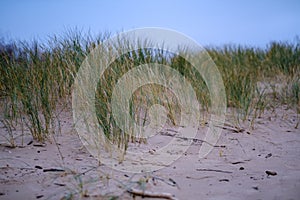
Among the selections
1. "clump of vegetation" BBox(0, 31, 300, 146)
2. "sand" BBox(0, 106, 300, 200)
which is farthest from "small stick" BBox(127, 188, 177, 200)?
"clump of vegetation" BBox(0, 31, 300, 146)

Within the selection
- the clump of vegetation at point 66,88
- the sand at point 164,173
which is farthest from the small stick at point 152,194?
the clump of vegetation at point 66,88

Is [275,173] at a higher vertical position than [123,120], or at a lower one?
lower

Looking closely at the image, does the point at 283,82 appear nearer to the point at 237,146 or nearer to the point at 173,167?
the point at 237,146

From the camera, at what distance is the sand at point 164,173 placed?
2160 millimetres

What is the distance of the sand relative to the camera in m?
2.16

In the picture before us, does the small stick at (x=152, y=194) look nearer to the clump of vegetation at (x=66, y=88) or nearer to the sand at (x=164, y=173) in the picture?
the sand at (x=164, y=173)

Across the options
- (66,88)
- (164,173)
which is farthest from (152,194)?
(66,88)

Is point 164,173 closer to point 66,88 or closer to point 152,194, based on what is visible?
point 152,194

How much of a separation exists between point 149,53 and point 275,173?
278 centimetres

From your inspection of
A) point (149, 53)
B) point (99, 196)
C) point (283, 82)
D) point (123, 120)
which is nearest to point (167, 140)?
point (123, 120)

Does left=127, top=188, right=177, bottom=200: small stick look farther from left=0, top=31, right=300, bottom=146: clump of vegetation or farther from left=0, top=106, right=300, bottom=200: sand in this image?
left=0, top=31, right=300, bottom=146: clump of vegetation

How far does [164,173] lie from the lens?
2529 mm

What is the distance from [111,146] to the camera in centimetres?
299

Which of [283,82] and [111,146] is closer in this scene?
[111,146]
